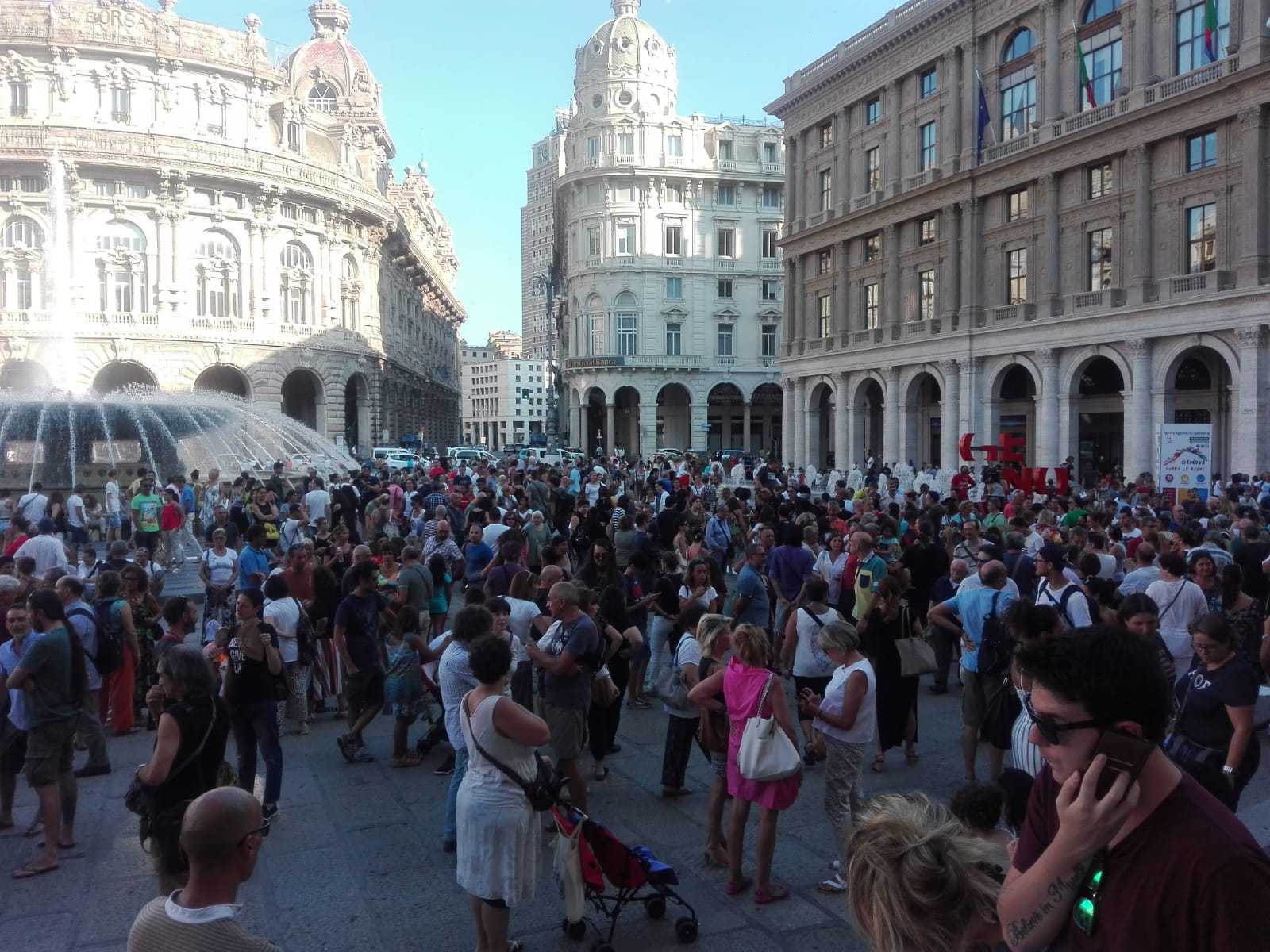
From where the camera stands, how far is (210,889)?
2758 mm

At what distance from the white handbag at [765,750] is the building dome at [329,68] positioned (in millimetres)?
69202

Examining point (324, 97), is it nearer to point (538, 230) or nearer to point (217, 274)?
point (217, 274)

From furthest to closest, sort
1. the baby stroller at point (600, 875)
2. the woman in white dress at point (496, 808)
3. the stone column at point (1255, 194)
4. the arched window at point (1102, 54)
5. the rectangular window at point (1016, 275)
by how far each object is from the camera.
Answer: the rectangular window at point (1016, 275) → the arched window at point (1102, 54) → the stone column at point (1255, 194) → the baby stroller at point (600, 875) → the woman in white dress at point (496, 808)

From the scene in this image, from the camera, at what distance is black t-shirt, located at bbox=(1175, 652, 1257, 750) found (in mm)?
4668

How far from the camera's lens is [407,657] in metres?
7.71

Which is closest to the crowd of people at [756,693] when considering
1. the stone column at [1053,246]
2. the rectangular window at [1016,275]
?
the stone column at [1053,246]

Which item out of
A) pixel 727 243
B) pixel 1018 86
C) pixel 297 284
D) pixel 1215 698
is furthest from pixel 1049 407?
pixel 297 284

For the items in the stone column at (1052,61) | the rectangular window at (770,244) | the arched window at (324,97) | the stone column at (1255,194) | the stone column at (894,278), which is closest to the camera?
the stone column at (1255,194)

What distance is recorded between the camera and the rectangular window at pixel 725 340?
2504 inches

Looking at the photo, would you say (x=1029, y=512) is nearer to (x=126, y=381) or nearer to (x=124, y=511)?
(x=124, y=511)

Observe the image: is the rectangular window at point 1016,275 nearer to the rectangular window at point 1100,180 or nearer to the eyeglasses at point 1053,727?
the rectangular window at point 1100,180

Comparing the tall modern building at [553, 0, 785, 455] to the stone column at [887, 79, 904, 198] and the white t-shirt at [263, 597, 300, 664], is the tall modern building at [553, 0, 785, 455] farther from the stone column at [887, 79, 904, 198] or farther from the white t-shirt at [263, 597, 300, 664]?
the white t-shirt at [263, 597, 300, 664]

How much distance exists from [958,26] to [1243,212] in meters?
14.1

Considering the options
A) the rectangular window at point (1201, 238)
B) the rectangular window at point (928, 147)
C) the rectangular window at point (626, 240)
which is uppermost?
the rectangular window at point (626, 240)
